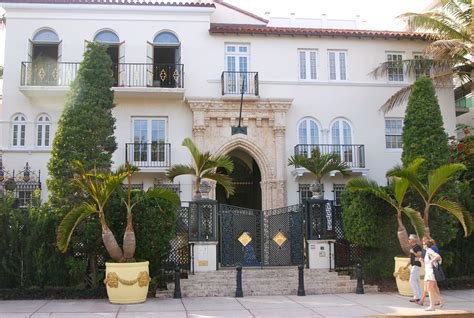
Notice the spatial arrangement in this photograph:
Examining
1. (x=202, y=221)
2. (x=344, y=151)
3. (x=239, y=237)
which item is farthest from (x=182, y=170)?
(x=344, y=151)

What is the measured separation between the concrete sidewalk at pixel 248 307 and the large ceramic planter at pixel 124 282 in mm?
277

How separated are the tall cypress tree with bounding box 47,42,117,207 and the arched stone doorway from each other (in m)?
10.5

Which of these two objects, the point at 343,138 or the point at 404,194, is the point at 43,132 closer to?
the point at 343,138

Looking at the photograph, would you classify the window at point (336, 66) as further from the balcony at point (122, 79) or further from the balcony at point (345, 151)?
the balcony at point (122, 79)

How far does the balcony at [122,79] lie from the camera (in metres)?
22.0

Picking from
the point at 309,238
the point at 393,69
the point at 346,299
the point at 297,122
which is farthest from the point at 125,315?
the point at 393,69

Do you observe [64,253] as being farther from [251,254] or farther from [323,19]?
[323,19]

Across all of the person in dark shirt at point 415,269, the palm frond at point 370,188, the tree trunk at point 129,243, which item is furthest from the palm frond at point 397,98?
the tree trunk at point 129,243

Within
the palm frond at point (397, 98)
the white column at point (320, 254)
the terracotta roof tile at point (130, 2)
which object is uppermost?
the terracotta roof tile at point (130, 2)

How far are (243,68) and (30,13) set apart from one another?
9.58 m

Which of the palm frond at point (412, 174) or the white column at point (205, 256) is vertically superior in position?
the palm frond at point (412, 174)

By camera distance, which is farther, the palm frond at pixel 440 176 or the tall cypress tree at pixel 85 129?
the tall cypress tree at pixel 85 129

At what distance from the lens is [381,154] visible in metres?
23.6

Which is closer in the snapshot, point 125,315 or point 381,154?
point 125,315
